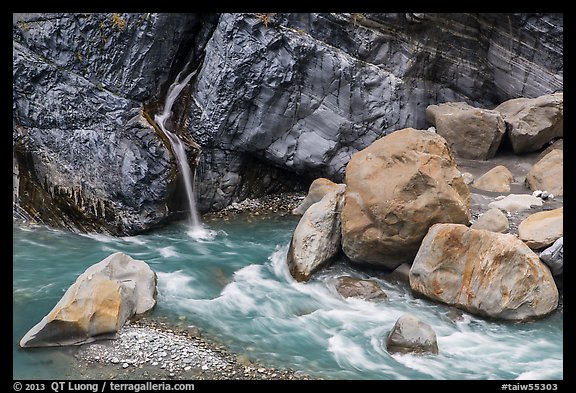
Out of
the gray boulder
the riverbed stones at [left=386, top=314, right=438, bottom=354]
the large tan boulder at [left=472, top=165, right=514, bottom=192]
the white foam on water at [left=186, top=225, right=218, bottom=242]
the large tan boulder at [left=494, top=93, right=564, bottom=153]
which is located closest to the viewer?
the riverbed stones at [left=386, top=314, right=438, bottom=354]

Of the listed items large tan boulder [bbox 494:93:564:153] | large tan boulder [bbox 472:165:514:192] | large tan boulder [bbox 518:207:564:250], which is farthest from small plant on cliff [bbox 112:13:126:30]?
large tan boulder [bbox 494:93:564:153]

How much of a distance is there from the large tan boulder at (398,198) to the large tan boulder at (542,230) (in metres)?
1.16

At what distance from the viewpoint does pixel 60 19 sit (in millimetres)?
14883

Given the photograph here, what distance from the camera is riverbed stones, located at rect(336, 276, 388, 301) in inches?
436

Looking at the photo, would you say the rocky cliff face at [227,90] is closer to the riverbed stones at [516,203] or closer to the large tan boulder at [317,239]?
the large tan boulder at [317,239]

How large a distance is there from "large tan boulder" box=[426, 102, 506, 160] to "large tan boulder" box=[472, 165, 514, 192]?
1.41 meters

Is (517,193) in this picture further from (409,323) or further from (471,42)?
(409,323)

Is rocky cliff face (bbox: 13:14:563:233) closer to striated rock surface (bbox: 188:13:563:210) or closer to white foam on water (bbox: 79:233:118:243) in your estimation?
striated rock surface (bbox: 188:13:563:210)

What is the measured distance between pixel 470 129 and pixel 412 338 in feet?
31.5

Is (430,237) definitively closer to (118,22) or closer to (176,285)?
(176,285)

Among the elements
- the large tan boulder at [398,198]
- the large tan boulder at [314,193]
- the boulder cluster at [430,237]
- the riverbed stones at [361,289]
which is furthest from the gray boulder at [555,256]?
the large tan boulder at [314,193]

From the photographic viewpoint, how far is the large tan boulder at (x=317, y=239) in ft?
39.0

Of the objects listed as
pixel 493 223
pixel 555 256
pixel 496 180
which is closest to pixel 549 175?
pixel 496 180

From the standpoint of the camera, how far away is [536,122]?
16.8 meters
